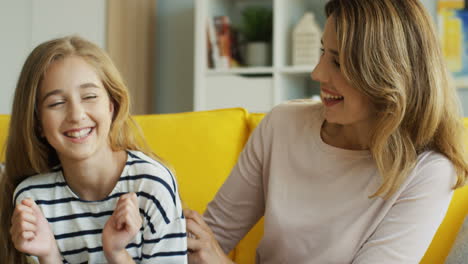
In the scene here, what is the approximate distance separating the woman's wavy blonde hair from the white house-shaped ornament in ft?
6.08

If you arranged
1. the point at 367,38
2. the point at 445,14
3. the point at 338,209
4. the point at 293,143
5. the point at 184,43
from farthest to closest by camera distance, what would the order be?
the point at 184,43
the point at 445,14
the point at 293,143
the point at 338,209
the point at 367,38

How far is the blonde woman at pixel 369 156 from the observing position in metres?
1.26

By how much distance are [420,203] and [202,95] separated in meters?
2.18

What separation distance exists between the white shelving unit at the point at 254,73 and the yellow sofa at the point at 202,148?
55.5 inches

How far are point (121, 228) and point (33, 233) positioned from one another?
7.5 inches

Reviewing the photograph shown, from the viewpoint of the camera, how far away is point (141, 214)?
1246 millimetres

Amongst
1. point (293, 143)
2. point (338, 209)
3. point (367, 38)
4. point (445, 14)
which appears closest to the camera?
point (367, 38)

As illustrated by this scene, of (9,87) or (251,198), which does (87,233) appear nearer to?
(251,198)

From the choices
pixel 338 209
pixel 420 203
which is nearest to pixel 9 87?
pixel 338 209

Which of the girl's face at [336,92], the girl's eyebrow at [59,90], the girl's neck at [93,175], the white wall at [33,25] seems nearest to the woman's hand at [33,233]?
the girl's neck at [93,175]

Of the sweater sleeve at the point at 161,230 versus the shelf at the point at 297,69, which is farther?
the shelf at the point at 297,69

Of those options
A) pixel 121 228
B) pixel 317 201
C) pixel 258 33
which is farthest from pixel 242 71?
pixel 121 228

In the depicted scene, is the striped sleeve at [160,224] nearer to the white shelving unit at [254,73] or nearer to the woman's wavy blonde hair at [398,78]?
the woman's wavy blonde hair at [398,78]

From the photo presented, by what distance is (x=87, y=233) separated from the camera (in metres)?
1.26
